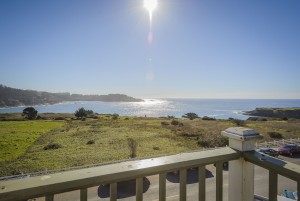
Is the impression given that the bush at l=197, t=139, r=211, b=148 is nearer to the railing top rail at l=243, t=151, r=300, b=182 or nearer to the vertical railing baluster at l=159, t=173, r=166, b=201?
the railing top rail at l=243, t=151, r=300, b=182

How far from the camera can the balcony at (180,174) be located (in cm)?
132

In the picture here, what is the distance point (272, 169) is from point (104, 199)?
36.0 ft

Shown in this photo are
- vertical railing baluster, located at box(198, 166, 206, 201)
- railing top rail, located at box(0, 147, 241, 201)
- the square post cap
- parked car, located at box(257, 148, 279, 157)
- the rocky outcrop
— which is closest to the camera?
railing top rail, located at box(0, 147, 241, 201)

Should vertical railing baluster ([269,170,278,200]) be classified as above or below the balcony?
below

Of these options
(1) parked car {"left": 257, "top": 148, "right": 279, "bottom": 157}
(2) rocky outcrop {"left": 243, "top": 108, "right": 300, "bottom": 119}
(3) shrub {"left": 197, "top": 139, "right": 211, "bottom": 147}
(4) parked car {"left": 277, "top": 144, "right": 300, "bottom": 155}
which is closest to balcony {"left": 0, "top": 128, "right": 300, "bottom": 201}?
(1) parked car {"left": 257, "top": 148, "right": 279, "bottom": 157}

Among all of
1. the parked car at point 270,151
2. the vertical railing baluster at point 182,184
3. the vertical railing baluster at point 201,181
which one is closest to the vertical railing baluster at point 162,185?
the vertical railing baluster at point 182,184

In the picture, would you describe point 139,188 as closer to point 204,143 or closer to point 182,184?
point 182,184

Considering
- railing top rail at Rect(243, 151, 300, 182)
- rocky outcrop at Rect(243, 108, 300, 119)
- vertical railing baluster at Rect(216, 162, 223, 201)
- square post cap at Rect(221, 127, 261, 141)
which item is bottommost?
rocky outcrop at Rect(243, 108, 300, 119)

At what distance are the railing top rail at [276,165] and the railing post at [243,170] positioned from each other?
0.23 feet

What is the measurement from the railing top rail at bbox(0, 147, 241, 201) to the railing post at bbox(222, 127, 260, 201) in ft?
0.89

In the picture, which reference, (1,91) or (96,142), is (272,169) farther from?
(1,91)

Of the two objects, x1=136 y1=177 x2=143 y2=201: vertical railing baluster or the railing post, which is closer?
x1=136 y1=177 x2=143 y2=201: vertical railing baluster

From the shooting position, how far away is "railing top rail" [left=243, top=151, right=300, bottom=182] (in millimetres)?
1749

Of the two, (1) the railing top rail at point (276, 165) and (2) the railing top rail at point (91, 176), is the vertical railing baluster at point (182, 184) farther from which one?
(1) the railing top rail at point (276, 165)
